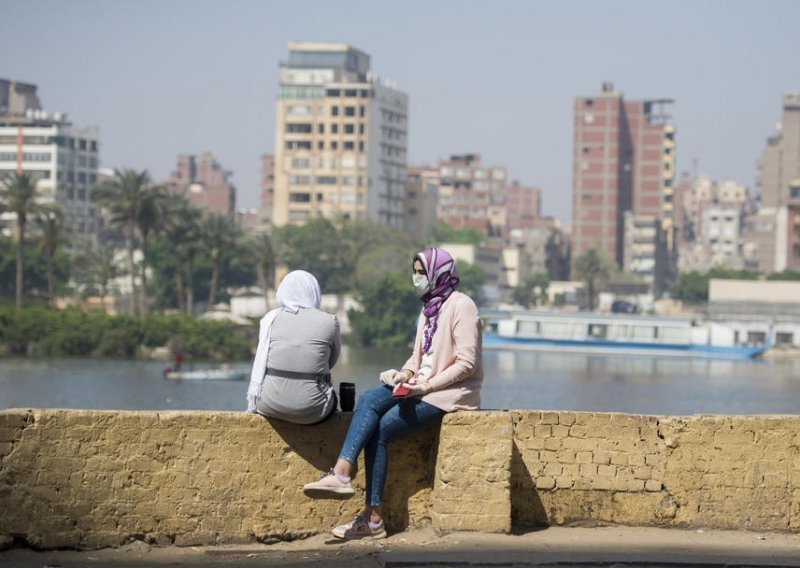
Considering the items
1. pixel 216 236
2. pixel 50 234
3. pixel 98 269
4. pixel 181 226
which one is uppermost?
pixel 181 226

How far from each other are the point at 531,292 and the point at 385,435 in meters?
149

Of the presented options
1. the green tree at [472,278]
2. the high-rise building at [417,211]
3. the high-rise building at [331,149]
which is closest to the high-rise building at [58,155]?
the high-rise building at [331,149]

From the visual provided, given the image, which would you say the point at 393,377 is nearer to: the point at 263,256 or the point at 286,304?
the point at 286,304

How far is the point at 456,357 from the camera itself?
8711 millimetres

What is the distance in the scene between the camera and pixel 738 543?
29.3 ft

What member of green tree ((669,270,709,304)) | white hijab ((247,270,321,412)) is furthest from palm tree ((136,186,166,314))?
white hijab ((247,270,321,412))

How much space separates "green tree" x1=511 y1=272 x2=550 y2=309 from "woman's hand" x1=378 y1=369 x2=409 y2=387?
145911 mm

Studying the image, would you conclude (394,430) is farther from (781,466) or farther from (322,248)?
(322,248)

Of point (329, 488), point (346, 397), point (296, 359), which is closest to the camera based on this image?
point (329, 488)

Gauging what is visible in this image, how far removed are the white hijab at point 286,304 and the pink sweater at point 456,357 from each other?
2.17ft

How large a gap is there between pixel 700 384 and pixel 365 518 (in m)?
70.6

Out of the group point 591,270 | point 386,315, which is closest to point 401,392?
point 386,315

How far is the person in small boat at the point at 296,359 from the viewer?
8617mm

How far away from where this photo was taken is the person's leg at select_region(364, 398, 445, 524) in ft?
28.4
